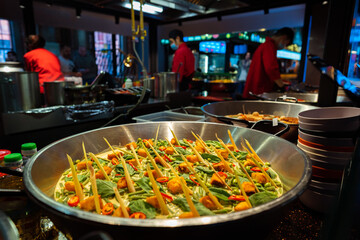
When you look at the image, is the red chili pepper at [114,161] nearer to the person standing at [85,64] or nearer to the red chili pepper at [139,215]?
the red chili pepper at [139,215]

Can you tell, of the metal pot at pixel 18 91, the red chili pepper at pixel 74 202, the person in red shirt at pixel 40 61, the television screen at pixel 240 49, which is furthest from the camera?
the television screen at pixel 240 49

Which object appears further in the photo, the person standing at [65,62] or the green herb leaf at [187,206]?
the person standing at [65,62]

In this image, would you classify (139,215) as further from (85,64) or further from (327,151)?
(85,64)

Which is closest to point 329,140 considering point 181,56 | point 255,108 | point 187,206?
point 187,206

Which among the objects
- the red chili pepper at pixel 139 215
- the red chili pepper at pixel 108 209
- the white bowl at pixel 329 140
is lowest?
the red chili pepper at pixel 108 209

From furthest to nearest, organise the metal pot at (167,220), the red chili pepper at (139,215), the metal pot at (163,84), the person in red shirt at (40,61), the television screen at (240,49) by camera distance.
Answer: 1. the television screen at (240,49)
2. the metal pot at (163,84)
3. the person in red shirt at (40,61)
4. the red chili pepper at (139,215)
5. the metal pot at (167,220)

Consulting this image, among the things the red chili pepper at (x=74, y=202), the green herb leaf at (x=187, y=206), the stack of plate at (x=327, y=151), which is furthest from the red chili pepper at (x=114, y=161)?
the stack of plate at (x=327, y=151)

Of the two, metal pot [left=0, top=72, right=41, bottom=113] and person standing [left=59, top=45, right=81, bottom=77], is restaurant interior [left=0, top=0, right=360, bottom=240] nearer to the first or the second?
metal pot [left=0, top=72, right=41, bottom=113]

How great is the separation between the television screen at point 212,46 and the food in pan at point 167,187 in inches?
367

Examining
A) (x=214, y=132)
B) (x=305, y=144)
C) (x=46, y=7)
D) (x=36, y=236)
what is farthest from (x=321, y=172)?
(x=46, y=7)

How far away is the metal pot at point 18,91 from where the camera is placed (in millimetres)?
2562

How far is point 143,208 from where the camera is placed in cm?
83

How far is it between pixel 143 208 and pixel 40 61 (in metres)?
3.95

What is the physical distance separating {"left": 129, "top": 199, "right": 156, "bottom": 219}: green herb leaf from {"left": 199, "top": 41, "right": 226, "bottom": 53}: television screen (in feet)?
32.8
